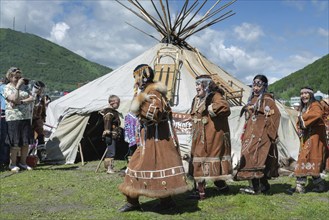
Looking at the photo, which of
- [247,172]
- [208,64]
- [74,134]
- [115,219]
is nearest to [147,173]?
[115,219]

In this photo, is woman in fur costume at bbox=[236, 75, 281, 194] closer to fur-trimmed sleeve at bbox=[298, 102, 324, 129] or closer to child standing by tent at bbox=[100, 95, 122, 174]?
fur-trimmed sleeve at bbox=[298, 102, 324, 129]

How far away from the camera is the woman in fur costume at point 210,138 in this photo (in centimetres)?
564

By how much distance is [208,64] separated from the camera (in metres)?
11.4

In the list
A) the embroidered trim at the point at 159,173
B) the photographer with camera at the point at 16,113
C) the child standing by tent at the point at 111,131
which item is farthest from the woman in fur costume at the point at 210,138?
the photographer with camera at the point at 16,113

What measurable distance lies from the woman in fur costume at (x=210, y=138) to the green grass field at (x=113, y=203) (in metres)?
0.37

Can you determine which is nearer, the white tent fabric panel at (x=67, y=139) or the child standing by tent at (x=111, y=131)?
the child standing by tent at (x=111, y=131)

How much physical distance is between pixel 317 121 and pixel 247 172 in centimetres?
143

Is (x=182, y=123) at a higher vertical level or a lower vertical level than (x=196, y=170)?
higher

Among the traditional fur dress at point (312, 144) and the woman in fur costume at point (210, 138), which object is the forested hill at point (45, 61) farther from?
the woman in fur costume at point (210, 138)

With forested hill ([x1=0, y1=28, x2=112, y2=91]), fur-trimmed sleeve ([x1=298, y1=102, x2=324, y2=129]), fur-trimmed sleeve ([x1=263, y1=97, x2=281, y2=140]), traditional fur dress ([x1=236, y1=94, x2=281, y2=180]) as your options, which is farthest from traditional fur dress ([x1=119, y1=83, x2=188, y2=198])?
forested hill ([x1=0, y1=28, x2=112, y2=91])

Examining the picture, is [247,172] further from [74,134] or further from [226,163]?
[74,134]

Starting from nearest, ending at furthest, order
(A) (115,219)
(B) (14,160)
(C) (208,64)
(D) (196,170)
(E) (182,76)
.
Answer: (A) (115,219)
(D) (196,170)
(B) (14,160)
(E) (182,76)
(C) (208,64)

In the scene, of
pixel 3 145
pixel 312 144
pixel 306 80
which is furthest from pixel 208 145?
pixel 306 80

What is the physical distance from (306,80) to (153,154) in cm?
4881
